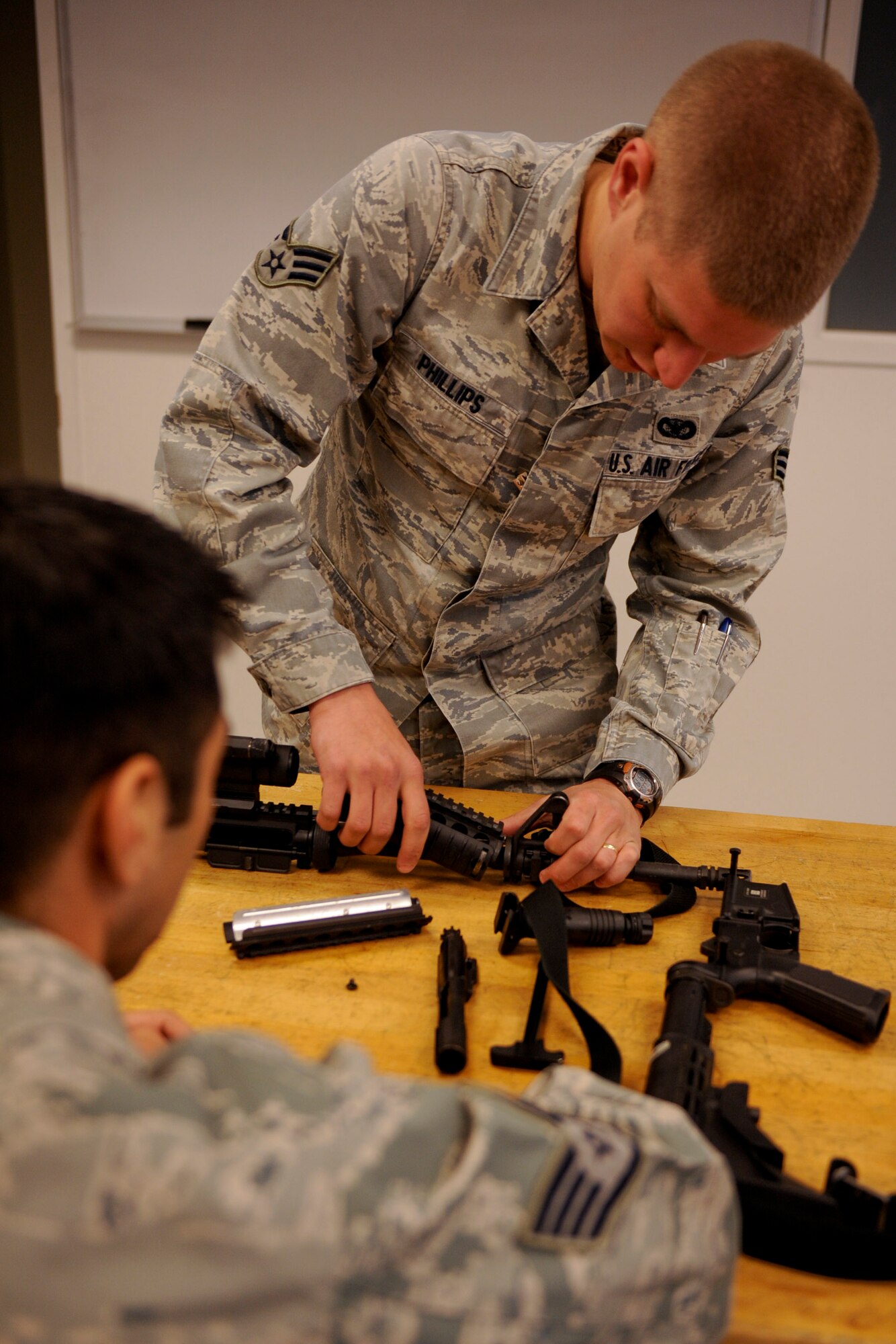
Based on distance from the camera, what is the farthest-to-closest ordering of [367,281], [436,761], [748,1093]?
[436,761] → [367,281] → [748,1093]

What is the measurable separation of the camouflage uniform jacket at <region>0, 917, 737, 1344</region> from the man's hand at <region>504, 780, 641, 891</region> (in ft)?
2.15

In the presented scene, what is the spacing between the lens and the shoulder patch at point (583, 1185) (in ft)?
2.01

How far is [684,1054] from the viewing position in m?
1.01

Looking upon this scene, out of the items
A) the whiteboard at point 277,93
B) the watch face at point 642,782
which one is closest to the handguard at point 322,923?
the watch face at point 642,782

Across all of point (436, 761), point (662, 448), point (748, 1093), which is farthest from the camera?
point (436, 761)

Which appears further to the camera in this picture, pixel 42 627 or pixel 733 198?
pixel 733 198

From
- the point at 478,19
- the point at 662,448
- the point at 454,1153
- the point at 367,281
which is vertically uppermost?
the point at 478,19

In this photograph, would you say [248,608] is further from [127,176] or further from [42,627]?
[127,176]

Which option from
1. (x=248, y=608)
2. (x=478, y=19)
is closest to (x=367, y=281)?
(x=248, y=608)

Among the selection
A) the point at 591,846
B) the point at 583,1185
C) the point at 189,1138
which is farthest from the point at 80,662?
A: the point at 591,846

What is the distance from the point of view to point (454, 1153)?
24.0 inches

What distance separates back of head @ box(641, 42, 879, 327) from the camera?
3.60ft

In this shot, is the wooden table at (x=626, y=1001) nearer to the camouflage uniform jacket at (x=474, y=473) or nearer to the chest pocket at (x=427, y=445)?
the camouflage uniform jacket at (x=474, y=473)

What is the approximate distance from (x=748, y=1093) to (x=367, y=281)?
43.0 inches
